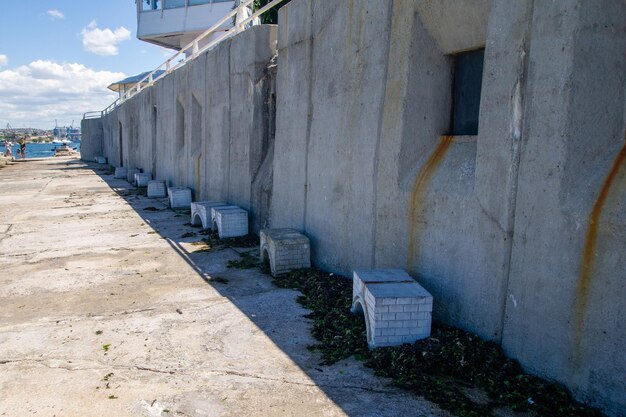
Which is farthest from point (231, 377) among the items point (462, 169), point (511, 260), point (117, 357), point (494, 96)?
point (494, 96)

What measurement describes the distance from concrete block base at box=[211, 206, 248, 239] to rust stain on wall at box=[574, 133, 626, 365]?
6.83 m

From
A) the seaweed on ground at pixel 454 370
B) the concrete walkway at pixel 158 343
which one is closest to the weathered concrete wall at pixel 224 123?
the concrete walkway at pixel 158 343

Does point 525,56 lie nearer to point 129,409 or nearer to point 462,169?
point 462,169

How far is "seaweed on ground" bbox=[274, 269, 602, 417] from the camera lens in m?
3.45

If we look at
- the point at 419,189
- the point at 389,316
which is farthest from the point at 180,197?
the point at 389,316

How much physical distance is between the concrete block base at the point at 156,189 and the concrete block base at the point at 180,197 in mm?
2957

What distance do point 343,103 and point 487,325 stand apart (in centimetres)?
344

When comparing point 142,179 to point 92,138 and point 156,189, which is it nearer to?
point 156,189

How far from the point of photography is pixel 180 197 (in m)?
13.8

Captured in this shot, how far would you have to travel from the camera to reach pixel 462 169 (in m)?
4.68

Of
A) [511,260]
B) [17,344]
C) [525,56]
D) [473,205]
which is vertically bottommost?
[17,344]

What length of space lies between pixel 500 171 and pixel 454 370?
167 centimetres

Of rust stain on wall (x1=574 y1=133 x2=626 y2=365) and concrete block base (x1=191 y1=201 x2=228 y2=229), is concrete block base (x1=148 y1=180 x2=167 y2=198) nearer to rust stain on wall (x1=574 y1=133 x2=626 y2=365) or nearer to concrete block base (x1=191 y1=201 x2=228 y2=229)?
concrete block base (x1=191 y1=201 x2=228 y2=229)

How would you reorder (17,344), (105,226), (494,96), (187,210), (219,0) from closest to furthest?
(494,96)
(17,344)
(105,226)
(187,210)
(219,0)
